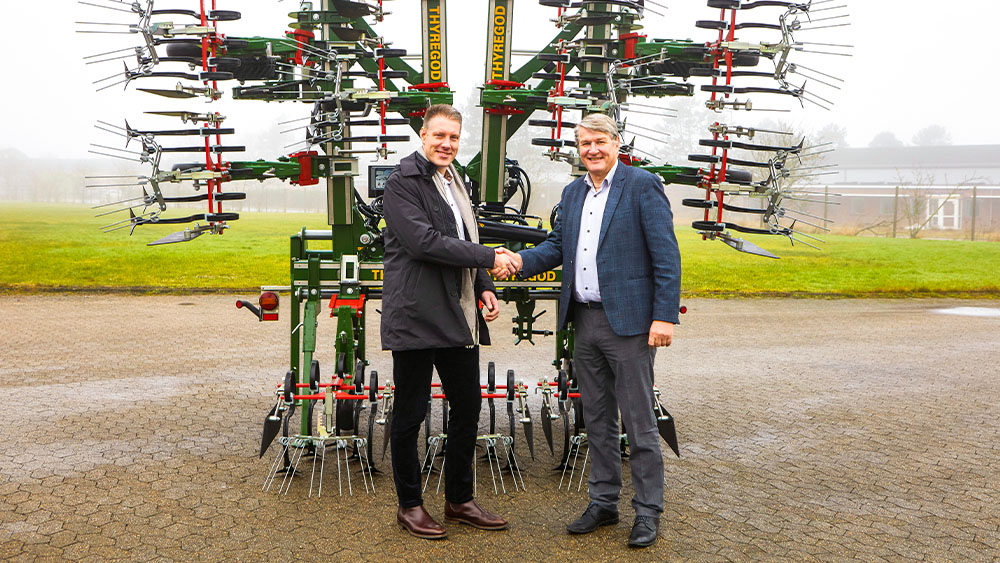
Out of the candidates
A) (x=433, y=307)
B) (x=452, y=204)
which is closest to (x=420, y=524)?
(x=433, y=307)

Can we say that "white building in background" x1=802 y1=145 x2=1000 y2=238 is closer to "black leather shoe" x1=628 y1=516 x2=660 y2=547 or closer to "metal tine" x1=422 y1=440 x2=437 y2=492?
"metal tine" x1=422 y1=440 x2=437 y2=492

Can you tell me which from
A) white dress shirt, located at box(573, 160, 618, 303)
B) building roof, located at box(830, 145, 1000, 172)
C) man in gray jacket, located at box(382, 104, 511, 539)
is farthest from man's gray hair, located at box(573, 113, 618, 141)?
building roof, located at box(830, 145, 1000, 172)

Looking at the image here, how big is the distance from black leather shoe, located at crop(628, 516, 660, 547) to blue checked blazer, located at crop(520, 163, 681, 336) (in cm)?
93

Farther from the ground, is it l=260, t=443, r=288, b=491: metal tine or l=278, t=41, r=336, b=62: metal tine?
l=278, t=41, r=336, b=62: metal tine

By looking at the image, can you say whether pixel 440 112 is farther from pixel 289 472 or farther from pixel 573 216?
pixel 289 472

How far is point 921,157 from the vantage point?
63969 mm

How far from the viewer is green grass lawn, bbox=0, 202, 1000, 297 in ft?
52.5

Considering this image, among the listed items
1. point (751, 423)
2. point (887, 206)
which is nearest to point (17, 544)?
point (751, 423)

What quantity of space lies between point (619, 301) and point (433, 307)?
0.91 meters

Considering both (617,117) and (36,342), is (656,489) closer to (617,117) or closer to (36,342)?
(617,117)

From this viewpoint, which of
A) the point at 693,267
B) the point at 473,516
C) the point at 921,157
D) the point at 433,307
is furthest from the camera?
the point at 921,157

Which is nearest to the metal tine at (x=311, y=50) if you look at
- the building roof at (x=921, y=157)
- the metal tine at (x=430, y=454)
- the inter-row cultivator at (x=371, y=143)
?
the inter-row cultivator at (x=371, y=143)

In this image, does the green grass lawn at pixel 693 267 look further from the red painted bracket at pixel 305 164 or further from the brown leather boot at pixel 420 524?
the brown leather boot at pixel 420 524

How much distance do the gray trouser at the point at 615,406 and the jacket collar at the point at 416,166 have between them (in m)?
1.05
